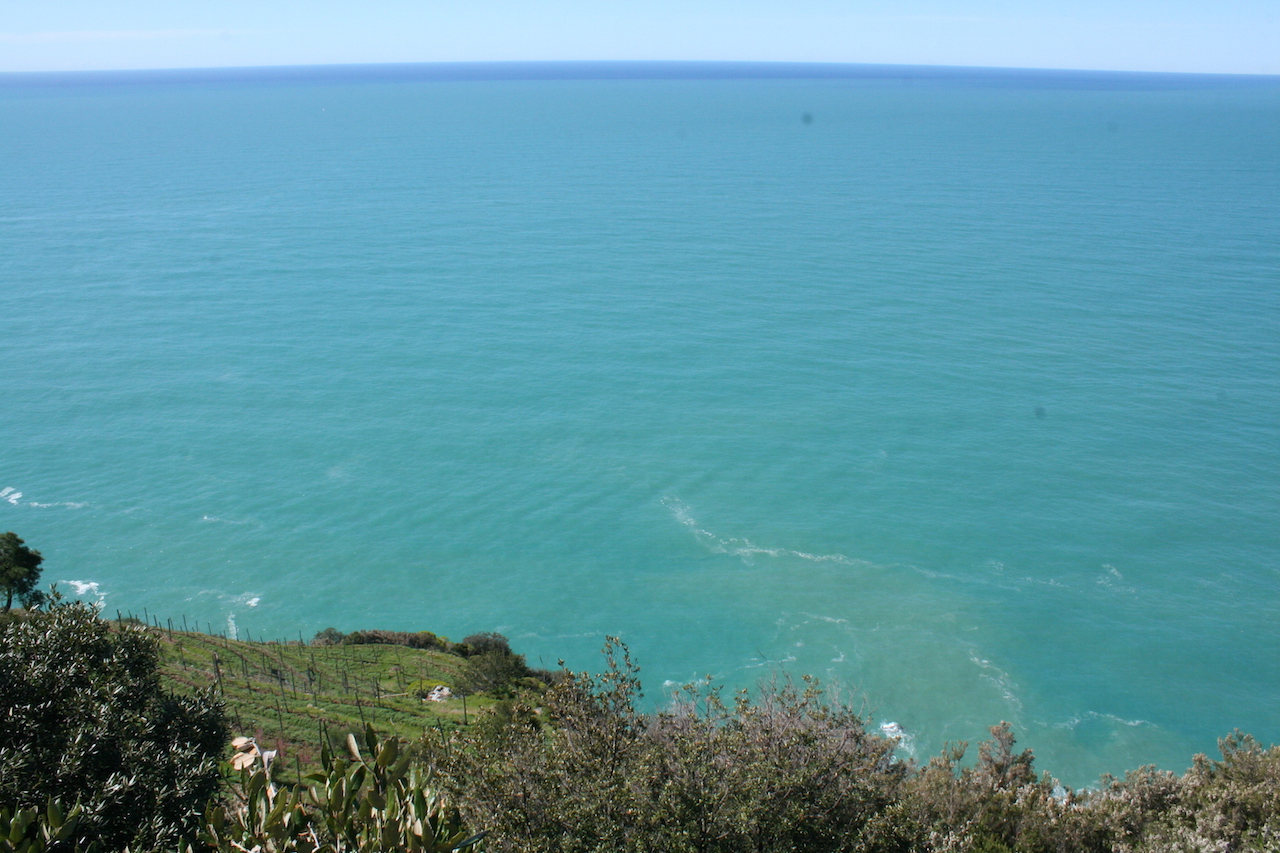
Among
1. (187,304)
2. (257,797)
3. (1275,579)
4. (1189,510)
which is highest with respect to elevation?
(187,304)

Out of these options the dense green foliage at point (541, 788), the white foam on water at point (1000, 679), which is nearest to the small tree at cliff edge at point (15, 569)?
the dense green foliage at point (541, 788)

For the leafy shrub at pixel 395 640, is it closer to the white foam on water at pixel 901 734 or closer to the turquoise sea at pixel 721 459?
the turquoise sea at pixel 721 459

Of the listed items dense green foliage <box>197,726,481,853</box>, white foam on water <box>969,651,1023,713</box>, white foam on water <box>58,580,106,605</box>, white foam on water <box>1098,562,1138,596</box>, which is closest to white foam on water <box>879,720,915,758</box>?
white foam on water <box>969,651,1023,713</box>

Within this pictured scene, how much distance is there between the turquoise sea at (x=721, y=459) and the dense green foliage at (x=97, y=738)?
1633 inches

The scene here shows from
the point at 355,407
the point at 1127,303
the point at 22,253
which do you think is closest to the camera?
the point at 355,407

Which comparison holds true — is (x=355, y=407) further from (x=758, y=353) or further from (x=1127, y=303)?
(x=1127, y=303)

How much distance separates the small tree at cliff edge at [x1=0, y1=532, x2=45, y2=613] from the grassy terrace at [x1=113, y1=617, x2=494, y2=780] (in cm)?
829

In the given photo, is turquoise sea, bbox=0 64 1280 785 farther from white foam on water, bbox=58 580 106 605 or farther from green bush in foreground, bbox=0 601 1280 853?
green bush in foreground, bbox=0 601 1280 853

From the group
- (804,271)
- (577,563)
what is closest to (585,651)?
(577,563)

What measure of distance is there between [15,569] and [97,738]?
1677 inches

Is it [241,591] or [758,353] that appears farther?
[758,353]

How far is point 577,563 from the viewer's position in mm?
76500

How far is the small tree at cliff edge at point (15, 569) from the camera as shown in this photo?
55812 millimetres

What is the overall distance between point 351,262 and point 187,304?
27311 mm
